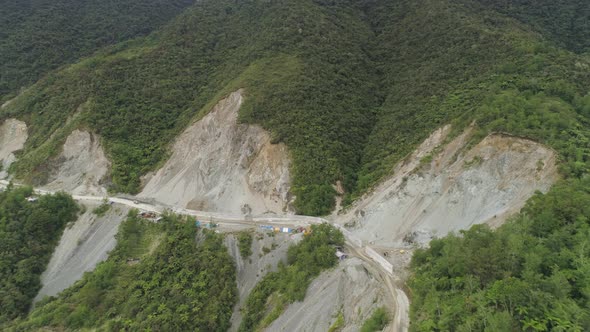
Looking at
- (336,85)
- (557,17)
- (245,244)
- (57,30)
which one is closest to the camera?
(245,244)

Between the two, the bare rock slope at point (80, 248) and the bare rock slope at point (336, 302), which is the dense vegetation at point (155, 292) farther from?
the bare rock slope at point (336, 302)

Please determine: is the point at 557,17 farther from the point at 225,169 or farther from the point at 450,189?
the point at 225,169

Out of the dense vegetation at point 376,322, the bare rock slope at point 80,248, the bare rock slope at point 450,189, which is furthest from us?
the bare rock slope at point 80,248

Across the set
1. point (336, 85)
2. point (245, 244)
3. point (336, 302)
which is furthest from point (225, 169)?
point (336, 302)

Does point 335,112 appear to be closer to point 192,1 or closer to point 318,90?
point 318,90

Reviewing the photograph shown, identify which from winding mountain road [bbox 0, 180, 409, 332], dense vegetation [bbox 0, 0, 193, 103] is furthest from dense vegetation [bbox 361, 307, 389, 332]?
dense vegetation [bbox 0, 0, 193, 103]

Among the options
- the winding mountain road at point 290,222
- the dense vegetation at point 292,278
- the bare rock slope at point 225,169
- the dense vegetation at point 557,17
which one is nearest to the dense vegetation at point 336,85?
the dense vegetation at point 557,17

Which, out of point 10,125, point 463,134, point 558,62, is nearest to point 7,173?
point 10,125
